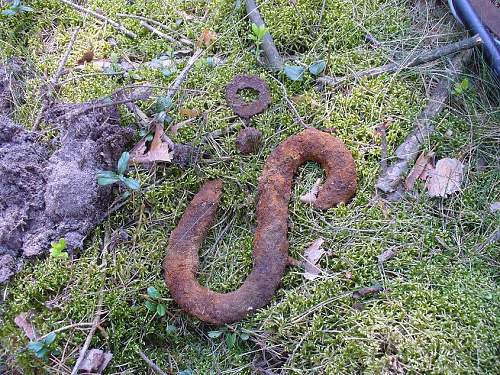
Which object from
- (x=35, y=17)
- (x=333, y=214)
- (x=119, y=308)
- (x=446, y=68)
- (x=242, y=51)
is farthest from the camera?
(x=35, y=17)

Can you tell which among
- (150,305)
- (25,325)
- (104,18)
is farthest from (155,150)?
(104,18)

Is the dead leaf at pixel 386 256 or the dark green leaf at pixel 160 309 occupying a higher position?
the dark green leaf at pixel 160 309

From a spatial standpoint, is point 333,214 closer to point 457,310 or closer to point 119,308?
point 457,310

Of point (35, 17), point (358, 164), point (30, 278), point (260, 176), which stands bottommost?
point (358, 164)

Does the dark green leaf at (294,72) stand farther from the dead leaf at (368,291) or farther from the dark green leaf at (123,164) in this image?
the dead leaf at (368,291)

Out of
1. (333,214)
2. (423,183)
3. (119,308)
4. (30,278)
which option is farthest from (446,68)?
(30,278)

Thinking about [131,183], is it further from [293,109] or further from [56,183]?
[293,109]

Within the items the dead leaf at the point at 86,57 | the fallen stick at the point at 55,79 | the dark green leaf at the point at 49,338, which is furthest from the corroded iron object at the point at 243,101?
the dark green leaf at the point at 49,338

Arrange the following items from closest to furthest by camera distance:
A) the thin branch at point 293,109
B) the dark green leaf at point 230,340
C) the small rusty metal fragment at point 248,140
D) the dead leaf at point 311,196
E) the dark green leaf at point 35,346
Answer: the dark green leaf at point 35,346
the dark green leaf at point 230,340
the dead leaf at point 311,196
the small rusty metal fragment at point 248,140
the thin branch at point 293,109
